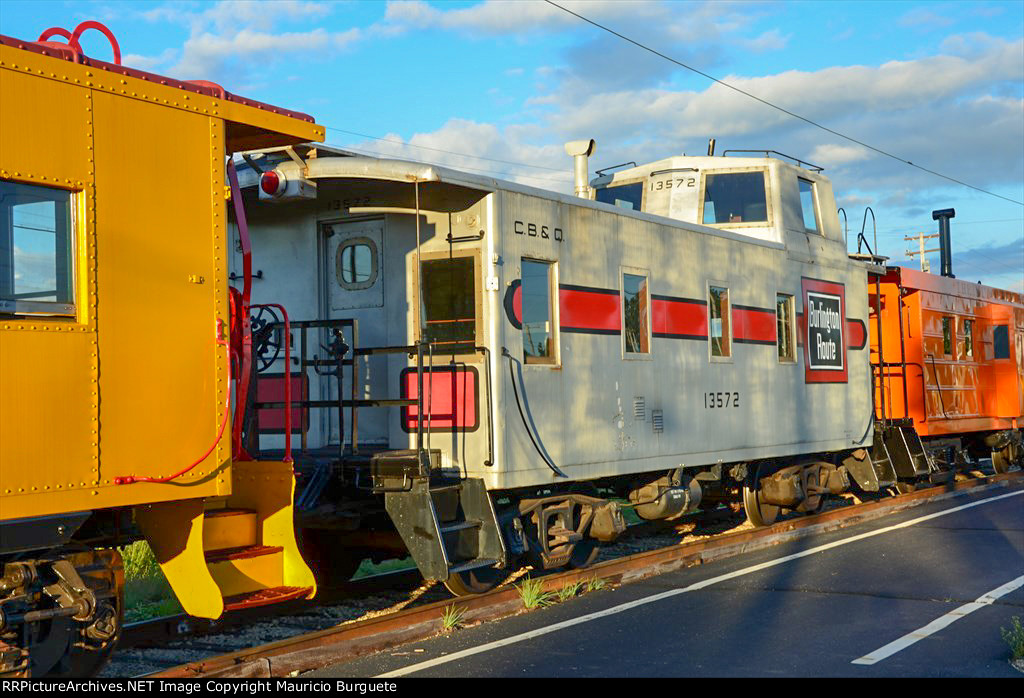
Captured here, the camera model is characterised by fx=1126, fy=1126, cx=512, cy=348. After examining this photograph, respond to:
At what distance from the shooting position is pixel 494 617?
26.2ft

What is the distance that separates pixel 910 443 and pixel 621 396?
713 centimetres

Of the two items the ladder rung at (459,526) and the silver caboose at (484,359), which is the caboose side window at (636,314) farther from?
the ladder rung at (459,526)

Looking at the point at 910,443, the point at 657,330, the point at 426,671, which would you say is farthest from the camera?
the point at 910,443

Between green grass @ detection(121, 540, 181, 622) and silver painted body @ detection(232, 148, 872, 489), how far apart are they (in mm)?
1569

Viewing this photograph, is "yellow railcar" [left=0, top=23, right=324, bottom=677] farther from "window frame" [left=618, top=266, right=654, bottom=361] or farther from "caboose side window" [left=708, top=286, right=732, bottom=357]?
"caboose side window" [left=708, top=286, right=732, bottom=357]

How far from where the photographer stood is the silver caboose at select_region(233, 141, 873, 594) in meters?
8.07

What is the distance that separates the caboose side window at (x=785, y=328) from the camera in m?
12.2

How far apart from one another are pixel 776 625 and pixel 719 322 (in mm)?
4179

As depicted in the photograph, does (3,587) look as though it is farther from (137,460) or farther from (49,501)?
(137,460)

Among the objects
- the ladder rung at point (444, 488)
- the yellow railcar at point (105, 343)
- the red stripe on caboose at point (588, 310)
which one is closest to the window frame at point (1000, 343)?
the red stripe on caboose at point (588, 310)

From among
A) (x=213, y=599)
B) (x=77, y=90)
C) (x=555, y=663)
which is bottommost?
(x=555, y=663)

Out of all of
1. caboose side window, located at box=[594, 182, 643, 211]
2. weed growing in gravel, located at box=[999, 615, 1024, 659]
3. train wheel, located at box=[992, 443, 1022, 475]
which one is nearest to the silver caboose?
caboose side window, located at box=[594, 182, 643, 211]

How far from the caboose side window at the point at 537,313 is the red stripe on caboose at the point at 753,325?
3.02 m
